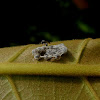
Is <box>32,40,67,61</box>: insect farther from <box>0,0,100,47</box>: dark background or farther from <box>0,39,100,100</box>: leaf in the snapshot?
<box>0,0,100,47</box>: dark background

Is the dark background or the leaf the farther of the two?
the dark background

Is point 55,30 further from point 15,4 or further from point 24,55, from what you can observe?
point 24,55

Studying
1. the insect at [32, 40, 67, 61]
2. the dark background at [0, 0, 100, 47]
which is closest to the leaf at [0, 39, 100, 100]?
the insect at [32, 40, 67, 61]

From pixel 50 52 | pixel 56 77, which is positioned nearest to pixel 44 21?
pixel 50 52

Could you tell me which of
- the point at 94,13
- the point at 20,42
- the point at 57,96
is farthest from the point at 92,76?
the point at 20,42

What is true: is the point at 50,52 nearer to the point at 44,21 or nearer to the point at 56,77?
the point at 56,77

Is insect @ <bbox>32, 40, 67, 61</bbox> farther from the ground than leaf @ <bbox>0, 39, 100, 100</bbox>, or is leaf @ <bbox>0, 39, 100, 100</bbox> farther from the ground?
insect @ <bbox>32, 40, 67, 61</bbox>
